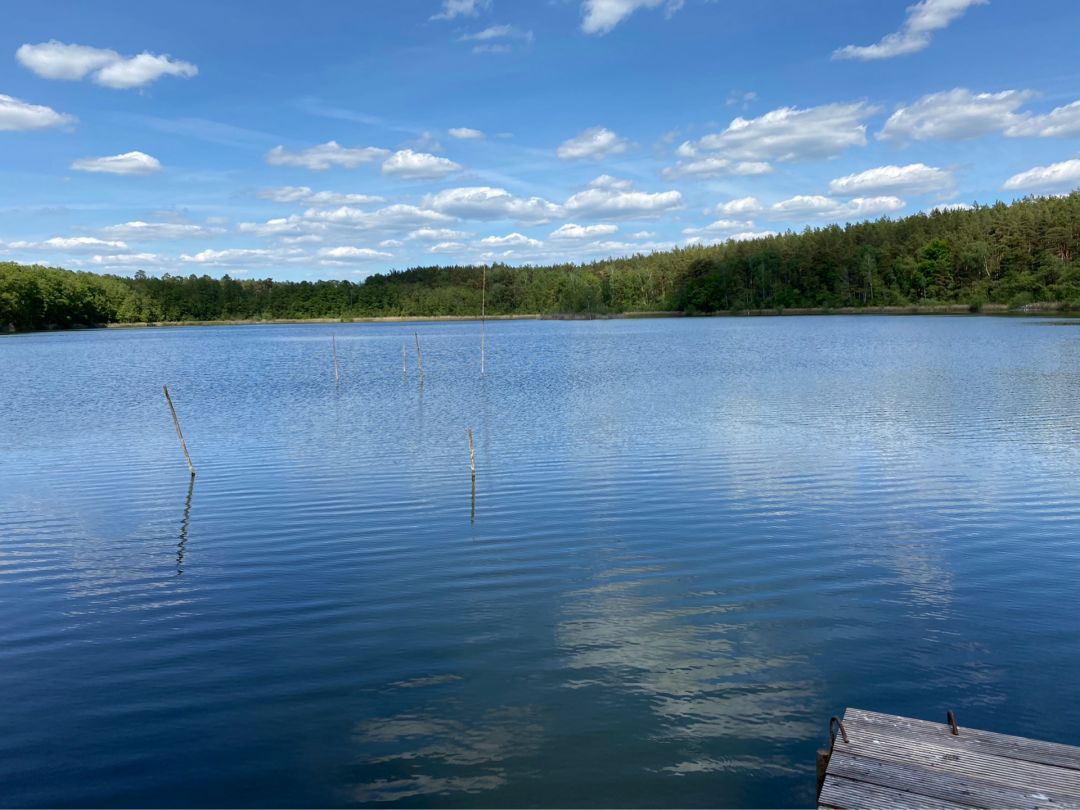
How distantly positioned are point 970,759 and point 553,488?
12.9 m

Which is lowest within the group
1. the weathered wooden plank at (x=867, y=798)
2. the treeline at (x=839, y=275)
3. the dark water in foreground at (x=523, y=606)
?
the dark water in foreground at (x=523, y=606)

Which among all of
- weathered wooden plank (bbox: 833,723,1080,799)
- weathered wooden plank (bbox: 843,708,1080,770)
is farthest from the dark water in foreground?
weathered wooden plank (bbox: 833,723,1080,799)

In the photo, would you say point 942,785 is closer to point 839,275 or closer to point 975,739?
point 975,739

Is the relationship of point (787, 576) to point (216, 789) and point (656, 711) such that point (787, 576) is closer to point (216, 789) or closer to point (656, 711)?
point (656, 711)

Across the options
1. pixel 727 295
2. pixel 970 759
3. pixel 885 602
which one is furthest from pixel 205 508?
pixel 727 295

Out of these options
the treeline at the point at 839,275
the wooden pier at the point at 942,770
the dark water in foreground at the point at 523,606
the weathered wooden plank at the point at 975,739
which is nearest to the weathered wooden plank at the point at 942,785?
the wooden pier at the point at 942,770

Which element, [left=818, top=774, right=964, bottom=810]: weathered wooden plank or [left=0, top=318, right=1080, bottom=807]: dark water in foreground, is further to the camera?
[left=0, top=318, right=1080, bottom=807]: dark water in foreground

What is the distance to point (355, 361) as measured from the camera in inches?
2562

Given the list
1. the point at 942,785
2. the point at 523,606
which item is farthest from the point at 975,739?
the point at 523,606

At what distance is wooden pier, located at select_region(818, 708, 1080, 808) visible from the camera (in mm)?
5223

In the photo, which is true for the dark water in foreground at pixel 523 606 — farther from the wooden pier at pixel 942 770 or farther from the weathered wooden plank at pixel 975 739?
the wooden pier at pixel 942 770

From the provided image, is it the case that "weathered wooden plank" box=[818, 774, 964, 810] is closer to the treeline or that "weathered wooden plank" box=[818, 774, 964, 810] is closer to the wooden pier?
the wooden pier

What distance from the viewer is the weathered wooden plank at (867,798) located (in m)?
5.21

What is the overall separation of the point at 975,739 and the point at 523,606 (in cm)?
617
